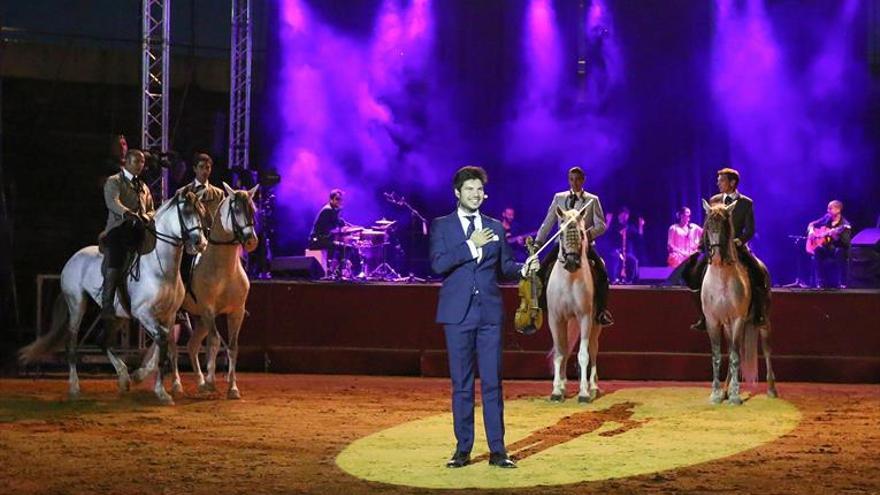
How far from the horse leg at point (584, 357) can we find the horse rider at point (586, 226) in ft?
1.91

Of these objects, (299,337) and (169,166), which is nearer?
(169,166)

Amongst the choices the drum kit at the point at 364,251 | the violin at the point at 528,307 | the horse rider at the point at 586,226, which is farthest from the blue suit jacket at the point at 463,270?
the drum kit at the point at 364,251

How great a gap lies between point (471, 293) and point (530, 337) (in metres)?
9.13

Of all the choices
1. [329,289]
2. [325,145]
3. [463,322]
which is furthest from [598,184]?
[463,322]

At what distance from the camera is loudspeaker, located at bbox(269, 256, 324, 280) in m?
19.1

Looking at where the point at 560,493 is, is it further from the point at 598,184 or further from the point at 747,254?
the point at 598,184

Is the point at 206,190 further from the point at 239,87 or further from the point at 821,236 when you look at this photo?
the point at 821,236

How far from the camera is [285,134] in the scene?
23.2 metres

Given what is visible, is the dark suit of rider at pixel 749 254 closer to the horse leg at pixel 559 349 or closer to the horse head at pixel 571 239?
the horse head at pixel 571 239

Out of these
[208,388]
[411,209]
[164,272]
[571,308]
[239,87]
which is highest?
[239,87]

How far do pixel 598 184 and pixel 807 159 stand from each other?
4.18 meters

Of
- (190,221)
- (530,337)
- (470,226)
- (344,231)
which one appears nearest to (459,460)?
(470,226)

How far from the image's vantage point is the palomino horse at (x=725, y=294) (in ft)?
41.0

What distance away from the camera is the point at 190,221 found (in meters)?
12.4
